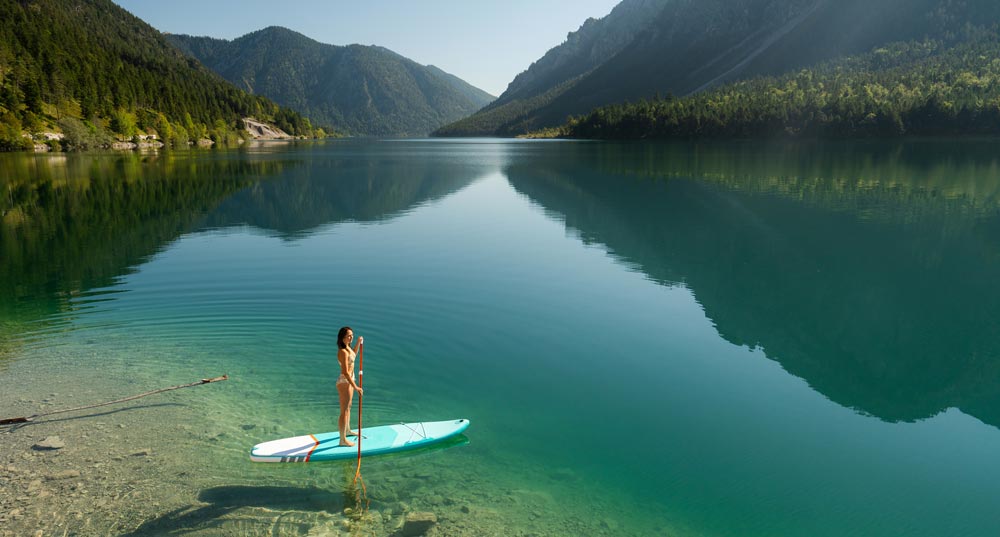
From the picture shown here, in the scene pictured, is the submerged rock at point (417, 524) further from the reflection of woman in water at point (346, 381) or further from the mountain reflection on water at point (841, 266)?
the mountain reflection on water at point (841, 266)

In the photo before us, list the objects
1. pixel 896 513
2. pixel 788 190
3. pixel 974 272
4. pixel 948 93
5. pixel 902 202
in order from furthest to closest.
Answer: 1. pixel 948 93
2. pixel 788 190
3. pixel 902 202
4. pixel 974 272
5. pixel 896 513

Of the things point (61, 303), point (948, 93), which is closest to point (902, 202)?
point (61, 303)

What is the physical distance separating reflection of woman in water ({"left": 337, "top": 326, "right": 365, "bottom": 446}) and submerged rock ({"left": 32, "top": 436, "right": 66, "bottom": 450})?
17.8ft

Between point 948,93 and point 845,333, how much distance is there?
180m

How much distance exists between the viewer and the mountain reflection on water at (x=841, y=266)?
1666 cm

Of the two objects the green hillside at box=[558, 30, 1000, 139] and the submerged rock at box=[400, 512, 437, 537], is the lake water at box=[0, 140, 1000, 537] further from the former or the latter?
the green hillside at box=[558, 30, 1000, 139]

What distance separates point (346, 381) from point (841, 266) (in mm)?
26313

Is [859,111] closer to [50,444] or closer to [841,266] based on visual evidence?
[841,266]

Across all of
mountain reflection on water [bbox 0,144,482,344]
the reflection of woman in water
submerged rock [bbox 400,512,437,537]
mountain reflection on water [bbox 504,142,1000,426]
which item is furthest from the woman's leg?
mountain reflection on water [bbox 0,144,482,344]

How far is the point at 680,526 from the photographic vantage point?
9633mm

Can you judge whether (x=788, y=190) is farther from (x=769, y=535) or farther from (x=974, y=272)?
(x=769, y=535)

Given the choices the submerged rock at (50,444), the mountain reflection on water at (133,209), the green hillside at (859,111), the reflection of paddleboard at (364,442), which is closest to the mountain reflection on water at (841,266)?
the reflection of paddleboard at (364,442)

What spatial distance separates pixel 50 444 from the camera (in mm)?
11172

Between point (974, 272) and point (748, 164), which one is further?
point (748, 164)
